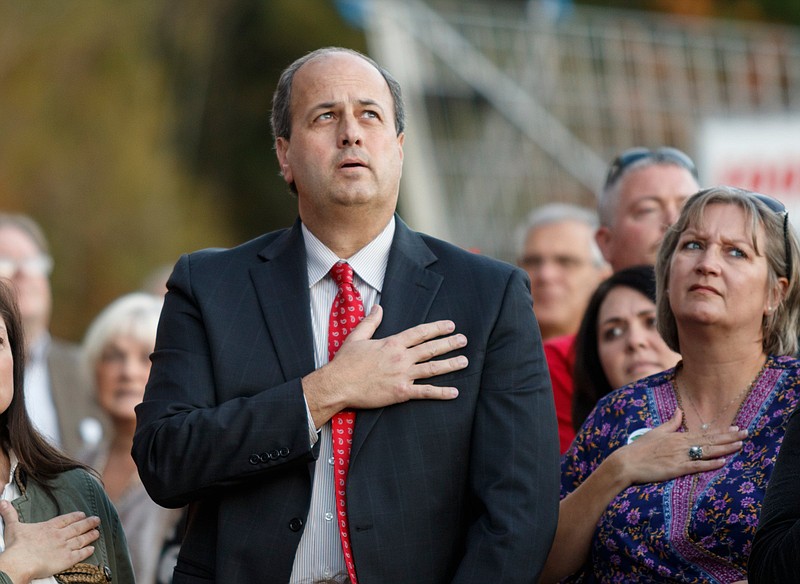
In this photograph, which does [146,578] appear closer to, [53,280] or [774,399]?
[774,399]

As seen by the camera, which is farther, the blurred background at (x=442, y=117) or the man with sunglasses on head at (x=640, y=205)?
the blurred background at (x=442, y=117)

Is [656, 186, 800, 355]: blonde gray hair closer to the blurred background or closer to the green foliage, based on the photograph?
the blurred background

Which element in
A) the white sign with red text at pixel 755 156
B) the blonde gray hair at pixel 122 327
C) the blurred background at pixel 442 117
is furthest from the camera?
the blurred background at pixel 442 117

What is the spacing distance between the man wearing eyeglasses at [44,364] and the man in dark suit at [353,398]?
3.12m

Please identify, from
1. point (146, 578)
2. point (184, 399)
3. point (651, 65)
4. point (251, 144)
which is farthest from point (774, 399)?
point (251, 144)

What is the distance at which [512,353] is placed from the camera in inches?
161

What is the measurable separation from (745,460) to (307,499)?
3.93 ft

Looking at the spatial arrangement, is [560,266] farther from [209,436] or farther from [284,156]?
[209,436]

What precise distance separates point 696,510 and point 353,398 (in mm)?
983

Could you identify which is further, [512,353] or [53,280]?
[53,280]

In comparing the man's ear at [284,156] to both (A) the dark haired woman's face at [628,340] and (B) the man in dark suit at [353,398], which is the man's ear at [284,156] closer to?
(B) the man in dark suit at [353,398]

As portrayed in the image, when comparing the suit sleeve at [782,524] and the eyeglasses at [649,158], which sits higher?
the eyeglasses at [649,158]

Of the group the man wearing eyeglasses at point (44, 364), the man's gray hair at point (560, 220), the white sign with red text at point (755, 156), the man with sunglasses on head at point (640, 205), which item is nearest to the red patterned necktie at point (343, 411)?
the man with sunglasses on head at point (640, 205)

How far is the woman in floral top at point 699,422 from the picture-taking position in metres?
4.15
